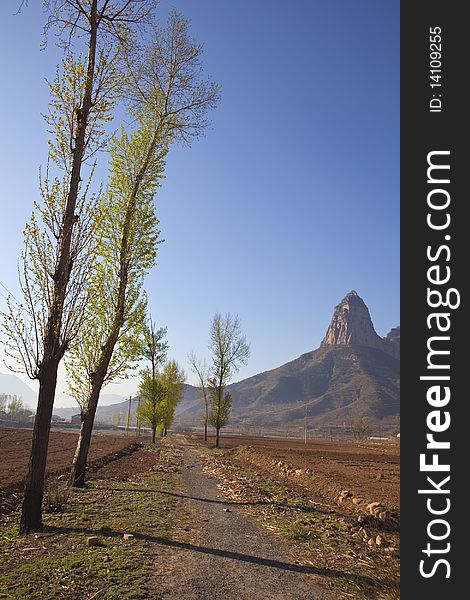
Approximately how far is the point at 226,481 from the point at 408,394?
13.2 meters

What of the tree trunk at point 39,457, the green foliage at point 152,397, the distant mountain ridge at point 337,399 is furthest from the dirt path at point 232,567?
the distant mountain ridge at point 337,399

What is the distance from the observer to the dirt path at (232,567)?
16.3 ft

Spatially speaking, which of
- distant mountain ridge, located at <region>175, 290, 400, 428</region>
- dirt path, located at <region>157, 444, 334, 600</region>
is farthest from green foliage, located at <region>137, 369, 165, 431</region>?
distant mountain ridge, located at <region>175, 290, 400, 428</region>

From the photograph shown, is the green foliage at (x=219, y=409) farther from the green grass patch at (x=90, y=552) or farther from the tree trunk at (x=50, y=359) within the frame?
the tree trunk at (x=50, y=359)

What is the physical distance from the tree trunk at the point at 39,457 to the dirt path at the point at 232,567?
8.41 feet

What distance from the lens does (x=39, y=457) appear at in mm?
7734

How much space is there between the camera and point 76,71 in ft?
28.6

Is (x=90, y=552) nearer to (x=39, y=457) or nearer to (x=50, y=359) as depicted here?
(x=39, y=457)

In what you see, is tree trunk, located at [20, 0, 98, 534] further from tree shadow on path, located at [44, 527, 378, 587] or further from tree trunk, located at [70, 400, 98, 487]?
tree trunk, located at [70, 400, 98, 487]

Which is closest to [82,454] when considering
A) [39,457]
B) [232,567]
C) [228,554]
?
[39,457]

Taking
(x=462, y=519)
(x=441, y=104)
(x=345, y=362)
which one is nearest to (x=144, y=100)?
(x=441, y=104)

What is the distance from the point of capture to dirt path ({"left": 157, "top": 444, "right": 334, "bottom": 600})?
497cm

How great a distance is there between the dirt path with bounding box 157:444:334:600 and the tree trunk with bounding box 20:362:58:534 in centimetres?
256

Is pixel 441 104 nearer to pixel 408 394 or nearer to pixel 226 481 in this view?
pixel 408 394
